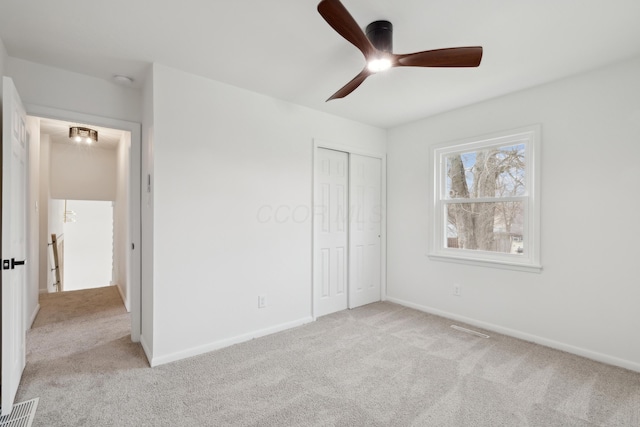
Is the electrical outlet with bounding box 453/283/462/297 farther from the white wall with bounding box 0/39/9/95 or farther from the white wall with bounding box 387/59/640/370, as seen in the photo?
the white wall with bounding box 0/39/9/95

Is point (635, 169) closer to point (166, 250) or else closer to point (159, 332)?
point (166, 250)

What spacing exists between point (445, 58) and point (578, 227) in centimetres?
201

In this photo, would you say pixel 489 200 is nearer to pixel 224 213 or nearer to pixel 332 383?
→ pixel 332 383

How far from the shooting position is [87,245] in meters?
7.76

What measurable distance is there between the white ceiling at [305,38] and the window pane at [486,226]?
1.23m

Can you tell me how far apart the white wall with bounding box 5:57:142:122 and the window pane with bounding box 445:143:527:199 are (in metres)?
3.45

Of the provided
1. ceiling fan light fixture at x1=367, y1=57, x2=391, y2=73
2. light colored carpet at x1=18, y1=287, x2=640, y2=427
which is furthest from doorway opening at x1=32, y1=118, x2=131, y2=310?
ceiling fan light fixture at x1=367, y1=57, x2=391, y2=73

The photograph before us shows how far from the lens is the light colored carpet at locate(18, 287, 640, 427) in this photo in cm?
182

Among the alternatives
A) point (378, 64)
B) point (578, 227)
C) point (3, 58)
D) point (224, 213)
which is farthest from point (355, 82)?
point (3, 58)

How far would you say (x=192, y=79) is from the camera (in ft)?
8.57

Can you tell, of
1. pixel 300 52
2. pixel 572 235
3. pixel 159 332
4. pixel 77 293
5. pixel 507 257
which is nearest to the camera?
pixel 300 52

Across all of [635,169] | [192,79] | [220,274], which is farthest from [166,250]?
[635,169]

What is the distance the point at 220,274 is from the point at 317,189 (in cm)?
144

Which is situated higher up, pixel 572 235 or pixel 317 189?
pixel 317 189
